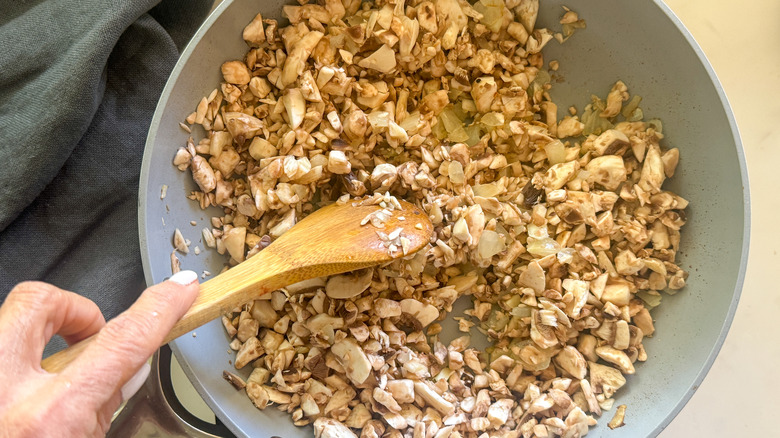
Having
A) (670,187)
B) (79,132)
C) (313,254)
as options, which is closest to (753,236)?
(670,187)

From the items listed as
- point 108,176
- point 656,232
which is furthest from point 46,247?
point 656,232

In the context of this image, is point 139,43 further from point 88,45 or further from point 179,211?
point 179,211

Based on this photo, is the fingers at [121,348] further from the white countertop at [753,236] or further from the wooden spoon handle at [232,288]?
the white countertop at [753,236]

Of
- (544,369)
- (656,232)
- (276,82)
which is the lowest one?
(544,369)

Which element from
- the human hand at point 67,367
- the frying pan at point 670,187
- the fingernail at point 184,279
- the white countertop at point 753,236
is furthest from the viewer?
the white countertop at point 753,236

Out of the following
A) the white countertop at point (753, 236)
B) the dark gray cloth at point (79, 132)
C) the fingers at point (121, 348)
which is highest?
the white countertop at point (753, 236)

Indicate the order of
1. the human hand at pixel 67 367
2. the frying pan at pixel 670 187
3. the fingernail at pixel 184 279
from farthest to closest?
the frying pan at pixel 670 187
the fingernail at pixel 184 279
the human hand at pixel 67 367

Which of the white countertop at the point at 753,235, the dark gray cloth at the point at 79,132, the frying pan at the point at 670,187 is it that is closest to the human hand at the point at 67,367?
the frying pan at the point at 670,187
